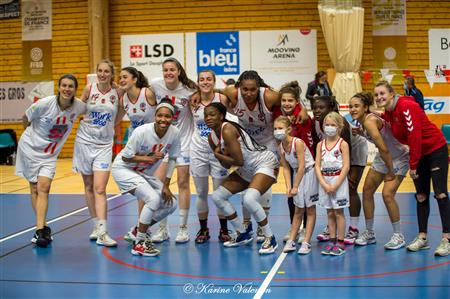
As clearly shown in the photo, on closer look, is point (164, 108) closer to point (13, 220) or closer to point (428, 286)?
point (428, 286)

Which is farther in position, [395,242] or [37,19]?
[37,19]

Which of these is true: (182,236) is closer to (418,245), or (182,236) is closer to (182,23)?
(418,245)

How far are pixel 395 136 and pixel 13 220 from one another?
4.80 metres

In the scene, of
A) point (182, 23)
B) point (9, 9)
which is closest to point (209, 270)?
point (182, 23)

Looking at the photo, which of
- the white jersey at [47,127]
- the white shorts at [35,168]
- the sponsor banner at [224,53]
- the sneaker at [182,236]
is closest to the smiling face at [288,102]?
the sneaker at [182,236]

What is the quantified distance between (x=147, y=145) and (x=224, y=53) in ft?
33.0

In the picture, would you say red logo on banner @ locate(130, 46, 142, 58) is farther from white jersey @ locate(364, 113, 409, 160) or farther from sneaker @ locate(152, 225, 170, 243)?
white jersey @ locate(364, 113, 409, 160)

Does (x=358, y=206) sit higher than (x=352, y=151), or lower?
lower

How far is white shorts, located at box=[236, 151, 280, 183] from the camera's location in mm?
5848

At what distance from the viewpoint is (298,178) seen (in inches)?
223

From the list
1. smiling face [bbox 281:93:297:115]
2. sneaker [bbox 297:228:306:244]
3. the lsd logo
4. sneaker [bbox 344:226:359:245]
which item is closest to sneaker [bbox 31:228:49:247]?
sneaker [bbox 297:228:306:244]

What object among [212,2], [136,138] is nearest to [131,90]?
[136,138]

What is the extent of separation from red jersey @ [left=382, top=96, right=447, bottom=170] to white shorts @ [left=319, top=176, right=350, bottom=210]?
63 centimetres

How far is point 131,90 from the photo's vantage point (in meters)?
6.26
